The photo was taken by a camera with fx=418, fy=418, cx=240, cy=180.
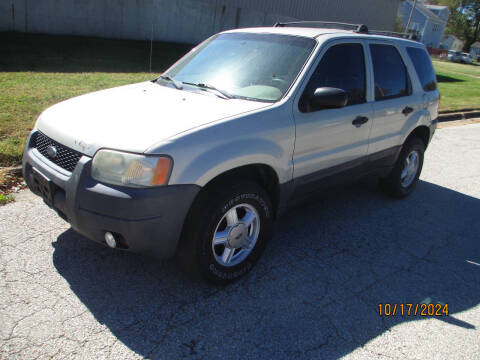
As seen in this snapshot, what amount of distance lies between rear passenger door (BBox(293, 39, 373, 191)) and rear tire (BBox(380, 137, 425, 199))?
1.07 meters

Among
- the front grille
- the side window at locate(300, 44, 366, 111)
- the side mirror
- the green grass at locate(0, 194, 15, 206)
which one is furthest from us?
the green grass at locate(0, 194, 15, 206)

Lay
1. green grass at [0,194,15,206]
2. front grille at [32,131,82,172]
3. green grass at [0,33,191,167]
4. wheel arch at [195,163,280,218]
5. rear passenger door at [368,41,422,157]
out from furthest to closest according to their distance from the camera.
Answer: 1. green grass at [0,33,191,167]
2. rear passenger door at [368,41,422,157]
3. green grass at [0,194,15,206]
4. wheel arch at [195,163,280,218]
5. front grille at [32,131,82,172]

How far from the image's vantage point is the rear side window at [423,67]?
200 inches

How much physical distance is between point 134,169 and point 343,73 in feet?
7.62

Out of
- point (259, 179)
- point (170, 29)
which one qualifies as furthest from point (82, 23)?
point (259, 179)

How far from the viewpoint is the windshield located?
3.52 metres

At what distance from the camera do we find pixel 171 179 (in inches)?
105

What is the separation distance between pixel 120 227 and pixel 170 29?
17.6 m

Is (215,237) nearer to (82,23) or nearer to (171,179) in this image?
(171,179)

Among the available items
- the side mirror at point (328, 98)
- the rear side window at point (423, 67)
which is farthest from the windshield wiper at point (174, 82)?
the rear side window at point (423, 67)

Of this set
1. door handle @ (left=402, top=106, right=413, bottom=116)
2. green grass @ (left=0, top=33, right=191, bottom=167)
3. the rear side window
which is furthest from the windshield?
green grass @ (left=0, top=33, right=191, bottom=167)

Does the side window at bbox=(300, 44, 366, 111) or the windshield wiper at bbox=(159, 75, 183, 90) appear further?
the windshield wiper at bbox=(159, 75, 183, 90)

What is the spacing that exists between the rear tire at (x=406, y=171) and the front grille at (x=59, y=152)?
3838 mm

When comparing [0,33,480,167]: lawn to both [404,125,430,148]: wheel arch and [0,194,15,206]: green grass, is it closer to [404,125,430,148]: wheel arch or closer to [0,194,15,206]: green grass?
[0,194,15,206]: green grass
